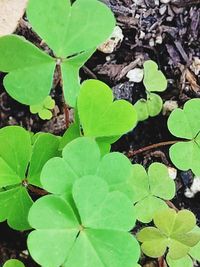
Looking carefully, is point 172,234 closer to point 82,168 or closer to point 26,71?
point 82,168

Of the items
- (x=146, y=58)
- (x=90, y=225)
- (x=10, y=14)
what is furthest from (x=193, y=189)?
(x=10, y=14)

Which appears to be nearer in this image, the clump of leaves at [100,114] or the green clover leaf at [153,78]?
the clump of leaves at [100,114]

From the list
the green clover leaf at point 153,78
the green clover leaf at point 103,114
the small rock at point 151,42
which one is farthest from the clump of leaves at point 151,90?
the green clover leaf at point 103,114

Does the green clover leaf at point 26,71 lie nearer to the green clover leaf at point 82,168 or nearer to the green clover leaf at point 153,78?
the green clover leaf at point 82,168

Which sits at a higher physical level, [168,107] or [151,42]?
[151,42]

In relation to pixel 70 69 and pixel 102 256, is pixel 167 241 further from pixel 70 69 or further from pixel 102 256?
pixel 70 69

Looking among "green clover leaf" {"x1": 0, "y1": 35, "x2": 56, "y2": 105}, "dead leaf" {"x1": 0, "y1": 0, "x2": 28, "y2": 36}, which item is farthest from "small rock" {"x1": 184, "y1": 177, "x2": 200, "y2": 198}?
"dead leaf" {"x1": 0, "y1": 0, "x2": 28, "y2": 36}
